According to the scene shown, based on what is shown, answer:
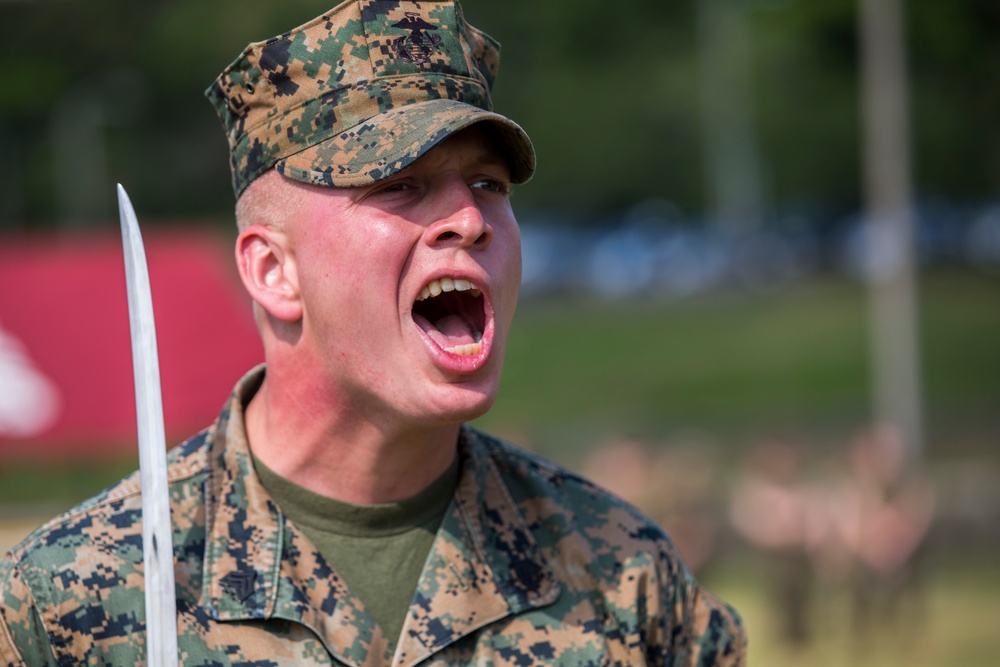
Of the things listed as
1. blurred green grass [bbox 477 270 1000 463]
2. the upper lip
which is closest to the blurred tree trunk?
blurred green grass [bbox 477 270 1000 463]

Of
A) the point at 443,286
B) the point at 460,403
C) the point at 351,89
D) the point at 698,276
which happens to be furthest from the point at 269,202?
the point at 698,276

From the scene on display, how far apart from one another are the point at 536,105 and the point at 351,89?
117 feet

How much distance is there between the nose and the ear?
27cm

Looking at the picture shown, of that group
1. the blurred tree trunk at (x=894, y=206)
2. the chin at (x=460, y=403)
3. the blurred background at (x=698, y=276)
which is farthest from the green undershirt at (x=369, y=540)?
the blurred tree trunk at (x=894, y=206)

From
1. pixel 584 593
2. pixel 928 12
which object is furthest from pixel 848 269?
pixel 584 593

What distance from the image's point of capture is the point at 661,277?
113 ft

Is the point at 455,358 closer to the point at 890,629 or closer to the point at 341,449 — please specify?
the point at 341,449

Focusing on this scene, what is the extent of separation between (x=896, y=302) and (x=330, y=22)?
16595 mm

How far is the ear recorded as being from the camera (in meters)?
2.56

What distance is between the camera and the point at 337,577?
254cm

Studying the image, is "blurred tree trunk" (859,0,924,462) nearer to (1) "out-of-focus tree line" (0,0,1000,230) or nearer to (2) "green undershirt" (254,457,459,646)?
(2) "green undershirt" (254,457,459,646)

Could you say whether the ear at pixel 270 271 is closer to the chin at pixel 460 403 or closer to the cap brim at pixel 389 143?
the cap brim at pixel 389 143

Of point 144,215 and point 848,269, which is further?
point 144,215

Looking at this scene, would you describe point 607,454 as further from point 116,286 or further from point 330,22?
point 330,22
